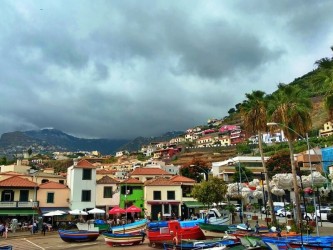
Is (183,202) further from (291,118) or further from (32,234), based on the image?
(291,118)

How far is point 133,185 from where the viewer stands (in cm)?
6116

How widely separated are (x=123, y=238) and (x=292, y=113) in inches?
707

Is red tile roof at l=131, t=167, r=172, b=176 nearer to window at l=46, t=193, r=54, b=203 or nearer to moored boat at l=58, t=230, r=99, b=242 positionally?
window at l=46, t=193, r=54, b=203

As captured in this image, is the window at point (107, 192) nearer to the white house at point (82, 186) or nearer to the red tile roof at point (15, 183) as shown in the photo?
the white house at point (82, 186)

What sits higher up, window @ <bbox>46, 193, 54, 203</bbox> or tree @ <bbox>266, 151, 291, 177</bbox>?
tree @ <bbox>266, 151, 291, 177</bbox>

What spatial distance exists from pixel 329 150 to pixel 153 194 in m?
42.8

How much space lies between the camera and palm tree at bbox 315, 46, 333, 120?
69.1 ft

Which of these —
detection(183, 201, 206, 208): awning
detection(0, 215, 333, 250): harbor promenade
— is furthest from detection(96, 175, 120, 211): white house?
detection(0, 215, 333, 250): harbor promenade

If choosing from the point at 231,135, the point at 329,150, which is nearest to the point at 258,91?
the point at 329,150

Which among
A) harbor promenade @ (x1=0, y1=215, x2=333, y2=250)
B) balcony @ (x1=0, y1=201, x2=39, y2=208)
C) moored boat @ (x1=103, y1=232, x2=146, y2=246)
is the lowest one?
harbor promenade @ (x1=0, y1=215, x2=333, y2=250)

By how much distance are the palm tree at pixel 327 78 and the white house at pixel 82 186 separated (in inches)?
1656

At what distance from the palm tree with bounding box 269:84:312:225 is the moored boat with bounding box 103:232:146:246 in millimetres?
13690

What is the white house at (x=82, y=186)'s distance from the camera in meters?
55.8

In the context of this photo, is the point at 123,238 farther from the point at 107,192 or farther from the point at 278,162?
the point at 278,162
